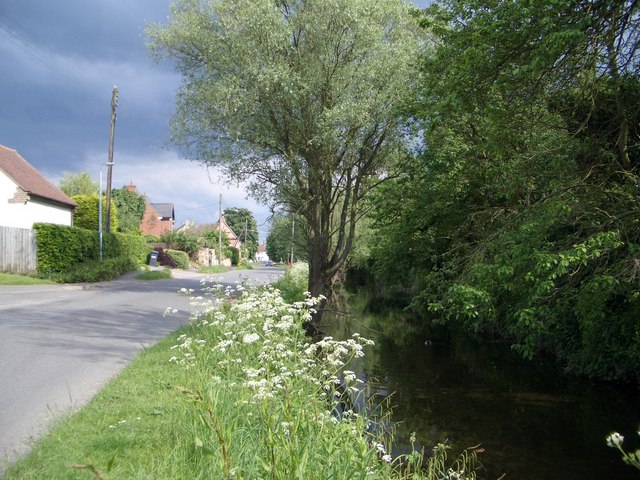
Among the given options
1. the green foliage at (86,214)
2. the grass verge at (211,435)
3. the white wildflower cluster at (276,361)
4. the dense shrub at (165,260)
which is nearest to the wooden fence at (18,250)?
the green foliage at (86,214)

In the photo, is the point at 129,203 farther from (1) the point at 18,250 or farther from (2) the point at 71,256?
(1) the point at 18,250

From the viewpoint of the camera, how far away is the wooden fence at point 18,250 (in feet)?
71.2

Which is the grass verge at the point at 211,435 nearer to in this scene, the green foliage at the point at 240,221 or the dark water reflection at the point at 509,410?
the dark water reflection at the point at 509,410

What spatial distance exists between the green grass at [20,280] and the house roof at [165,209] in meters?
66.0

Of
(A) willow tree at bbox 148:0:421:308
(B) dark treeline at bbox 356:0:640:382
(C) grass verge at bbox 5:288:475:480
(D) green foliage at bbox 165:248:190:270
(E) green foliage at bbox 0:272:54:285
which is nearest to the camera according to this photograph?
(C) grass verge at bbox 5:288:475:480

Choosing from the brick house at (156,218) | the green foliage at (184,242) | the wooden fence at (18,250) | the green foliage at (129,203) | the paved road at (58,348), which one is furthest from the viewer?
the brick house at (156,218)

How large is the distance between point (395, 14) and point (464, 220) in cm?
679

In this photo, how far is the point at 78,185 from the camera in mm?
55062

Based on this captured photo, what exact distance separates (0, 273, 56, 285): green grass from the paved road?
13.6 feet

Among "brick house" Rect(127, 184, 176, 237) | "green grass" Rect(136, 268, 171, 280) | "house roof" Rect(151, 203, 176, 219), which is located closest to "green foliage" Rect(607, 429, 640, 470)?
"green grass" Rect(136, 268, 171, 280)

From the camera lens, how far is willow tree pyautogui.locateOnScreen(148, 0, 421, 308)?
1438 centimetres

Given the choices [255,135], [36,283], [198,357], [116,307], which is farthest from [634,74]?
[36,283]

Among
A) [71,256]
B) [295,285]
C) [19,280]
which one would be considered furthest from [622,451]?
[71,256]

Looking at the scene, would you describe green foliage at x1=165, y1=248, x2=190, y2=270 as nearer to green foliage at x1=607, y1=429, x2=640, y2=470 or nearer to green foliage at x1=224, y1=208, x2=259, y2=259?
green foliage at x1=607, y1=429, x2=640, y2=470
